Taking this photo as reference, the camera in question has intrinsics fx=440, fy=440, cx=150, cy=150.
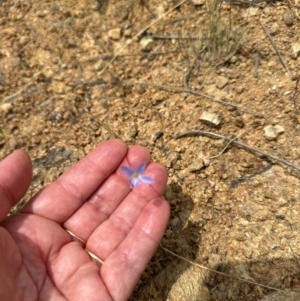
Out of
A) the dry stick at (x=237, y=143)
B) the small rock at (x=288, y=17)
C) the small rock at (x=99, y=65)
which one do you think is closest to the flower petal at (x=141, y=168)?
the dry stick at (x=237, y=143)

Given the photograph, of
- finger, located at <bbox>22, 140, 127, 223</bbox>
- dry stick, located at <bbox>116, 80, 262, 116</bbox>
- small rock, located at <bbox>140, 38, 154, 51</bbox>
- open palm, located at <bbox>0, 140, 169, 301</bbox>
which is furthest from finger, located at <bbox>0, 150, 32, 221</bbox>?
small rock, located at <bbox>140, 38, 154, 51</bbox>

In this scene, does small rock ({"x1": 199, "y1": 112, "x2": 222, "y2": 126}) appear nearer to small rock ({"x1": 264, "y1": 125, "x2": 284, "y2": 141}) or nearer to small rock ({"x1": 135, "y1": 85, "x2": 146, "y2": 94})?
small rock ({"x1": 264, "y1": 125, "x2": 284, "y2": 141})

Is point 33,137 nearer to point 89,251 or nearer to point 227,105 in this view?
point 89,251

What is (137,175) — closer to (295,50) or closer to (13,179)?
(13,179)

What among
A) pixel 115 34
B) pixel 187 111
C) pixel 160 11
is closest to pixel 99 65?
pixel 115 34

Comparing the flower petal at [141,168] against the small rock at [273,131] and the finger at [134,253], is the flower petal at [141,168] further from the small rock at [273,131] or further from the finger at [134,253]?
the small rock at [273,131]

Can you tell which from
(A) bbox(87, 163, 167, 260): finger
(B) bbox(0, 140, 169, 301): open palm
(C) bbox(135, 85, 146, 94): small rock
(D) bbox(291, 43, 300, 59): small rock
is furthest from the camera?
(C) bbox(135, 85, 146, 94): small rock

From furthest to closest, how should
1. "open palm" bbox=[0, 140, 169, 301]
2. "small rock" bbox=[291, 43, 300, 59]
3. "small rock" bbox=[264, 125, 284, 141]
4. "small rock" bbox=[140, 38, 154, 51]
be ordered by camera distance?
"small rock" bbox=[140, 38, 154, 51] → "small rock" bbox=[291, 43, 300, 59] → "small rock" bbox=[264, 125, 284, 141] → "open palm" bbox=[0, 140, 169, 301]

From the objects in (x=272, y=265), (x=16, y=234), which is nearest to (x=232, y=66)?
(x=272, y=265)
